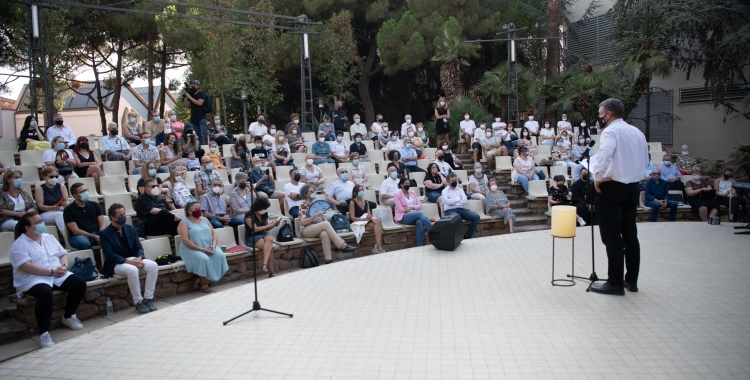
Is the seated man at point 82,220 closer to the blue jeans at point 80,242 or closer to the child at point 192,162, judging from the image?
the blue jeans at point 80,242

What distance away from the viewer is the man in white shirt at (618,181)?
549 centimetres

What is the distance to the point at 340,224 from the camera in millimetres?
9820

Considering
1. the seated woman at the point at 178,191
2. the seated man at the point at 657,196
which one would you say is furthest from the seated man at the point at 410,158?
the seated woman at the point at 178,191

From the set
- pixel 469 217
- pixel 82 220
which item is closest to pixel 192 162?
pixel 82 220

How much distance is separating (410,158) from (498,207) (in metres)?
2.90

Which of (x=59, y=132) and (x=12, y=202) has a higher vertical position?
(x=59, y=132)

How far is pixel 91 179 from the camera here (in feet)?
32.1

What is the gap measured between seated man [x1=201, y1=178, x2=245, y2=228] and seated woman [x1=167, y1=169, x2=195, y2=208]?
30 cm

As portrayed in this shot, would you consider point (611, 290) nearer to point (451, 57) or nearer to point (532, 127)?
point (532, 127)

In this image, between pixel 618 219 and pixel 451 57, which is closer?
pixel 618 219

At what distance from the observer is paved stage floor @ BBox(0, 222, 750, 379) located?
4.49 meters

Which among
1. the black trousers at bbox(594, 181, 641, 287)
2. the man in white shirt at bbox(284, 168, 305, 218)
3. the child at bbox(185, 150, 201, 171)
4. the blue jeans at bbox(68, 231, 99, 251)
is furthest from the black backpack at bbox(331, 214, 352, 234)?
the black trousers at bbox(594, 181, 641, 287)

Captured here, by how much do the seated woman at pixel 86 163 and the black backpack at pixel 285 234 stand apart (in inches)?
124

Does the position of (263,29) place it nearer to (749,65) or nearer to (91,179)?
(91,179)
